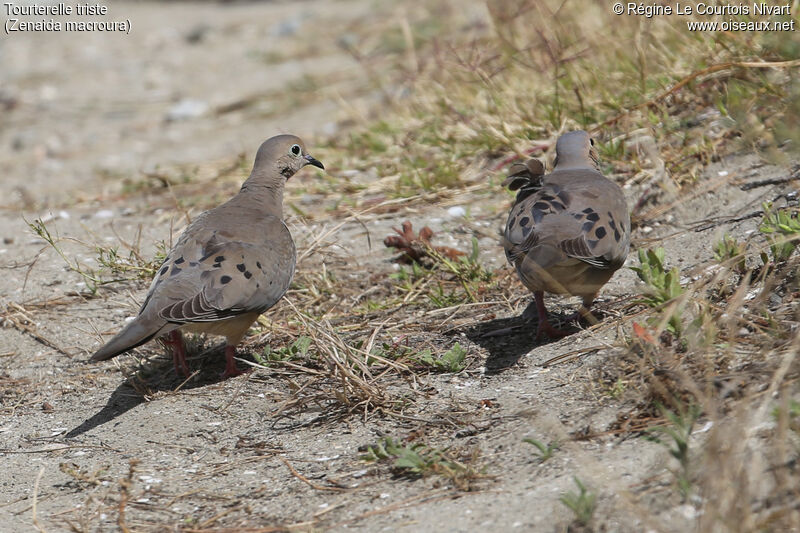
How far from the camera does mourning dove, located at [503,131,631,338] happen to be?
12.7 ft

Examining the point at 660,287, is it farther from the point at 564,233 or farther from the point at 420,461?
the point at 420,461

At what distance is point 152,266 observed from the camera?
512cm

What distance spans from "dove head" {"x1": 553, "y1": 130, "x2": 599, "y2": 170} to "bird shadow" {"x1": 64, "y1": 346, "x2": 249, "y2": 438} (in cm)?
202

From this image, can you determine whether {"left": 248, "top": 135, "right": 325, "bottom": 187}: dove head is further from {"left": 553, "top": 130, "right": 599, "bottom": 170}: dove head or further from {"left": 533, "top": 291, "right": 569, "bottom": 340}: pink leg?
Result: {"left": 533, "top": 291, "right": 569, "bottom": 340}: pink leg

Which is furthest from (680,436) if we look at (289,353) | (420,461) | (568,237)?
(289,353)

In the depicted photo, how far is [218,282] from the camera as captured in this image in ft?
13.6

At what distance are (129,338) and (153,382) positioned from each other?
646 mm

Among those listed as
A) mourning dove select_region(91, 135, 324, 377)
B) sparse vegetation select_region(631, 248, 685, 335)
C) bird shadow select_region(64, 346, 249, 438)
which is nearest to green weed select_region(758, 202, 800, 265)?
sparse vegetation select_region(631, 248, 685, 335)

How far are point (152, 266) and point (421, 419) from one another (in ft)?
7.12

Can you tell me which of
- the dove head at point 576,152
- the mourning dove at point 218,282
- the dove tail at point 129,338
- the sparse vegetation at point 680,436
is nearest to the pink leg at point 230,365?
the mourning dove at point 218,282

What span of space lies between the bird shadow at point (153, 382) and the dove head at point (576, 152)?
2.02 meters

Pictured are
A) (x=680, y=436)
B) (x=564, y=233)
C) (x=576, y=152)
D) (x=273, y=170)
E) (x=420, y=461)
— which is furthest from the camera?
(x=273, y=170)

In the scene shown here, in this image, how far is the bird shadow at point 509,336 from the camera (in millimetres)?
4160

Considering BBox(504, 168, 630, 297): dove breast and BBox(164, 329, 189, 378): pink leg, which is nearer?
BBox(504, 168, 630, 297): dove breast
